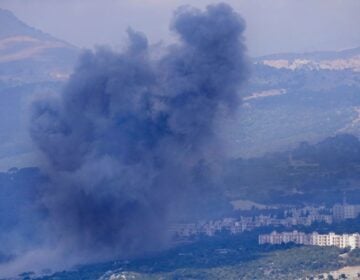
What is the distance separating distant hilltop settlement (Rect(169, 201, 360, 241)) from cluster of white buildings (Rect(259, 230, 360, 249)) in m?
2.77

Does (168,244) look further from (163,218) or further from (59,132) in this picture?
(59,132)

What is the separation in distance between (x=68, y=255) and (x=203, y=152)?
647 centimetres

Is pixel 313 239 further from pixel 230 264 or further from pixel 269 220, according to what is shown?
pixel 269 220

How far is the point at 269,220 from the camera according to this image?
59.0 m

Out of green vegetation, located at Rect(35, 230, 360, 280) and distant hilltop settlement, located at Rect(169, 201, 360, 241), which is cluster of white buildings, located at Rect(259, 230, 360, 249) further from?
distant hilltop settlement, located at Rect(169, 201, 360, 241)

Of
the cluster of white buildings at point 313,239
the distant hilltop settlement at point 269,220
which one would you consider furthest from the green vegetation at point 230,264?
the distant hilltop settlement at point 269,220

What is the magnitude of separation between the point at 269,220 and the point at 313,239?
5692mm

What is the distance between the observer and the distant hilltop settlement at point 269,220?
56.4m

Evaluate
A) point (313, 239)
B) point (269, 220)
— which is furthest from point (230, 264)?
point (269, 220)

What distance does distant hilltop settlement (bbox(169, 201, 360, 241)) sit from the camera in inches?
2222

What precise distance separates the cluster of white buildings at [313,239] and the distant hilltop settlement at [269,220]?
277 centimetres

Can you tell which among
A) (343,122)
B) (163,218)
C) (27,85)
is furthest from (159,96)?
(27,85)

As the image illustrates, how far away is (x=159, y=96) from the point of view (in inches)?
2154

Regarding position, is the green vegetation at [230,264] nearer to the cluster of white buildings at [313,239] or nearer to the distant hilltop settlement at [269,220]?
the cluster of white buildings at [313,239]
